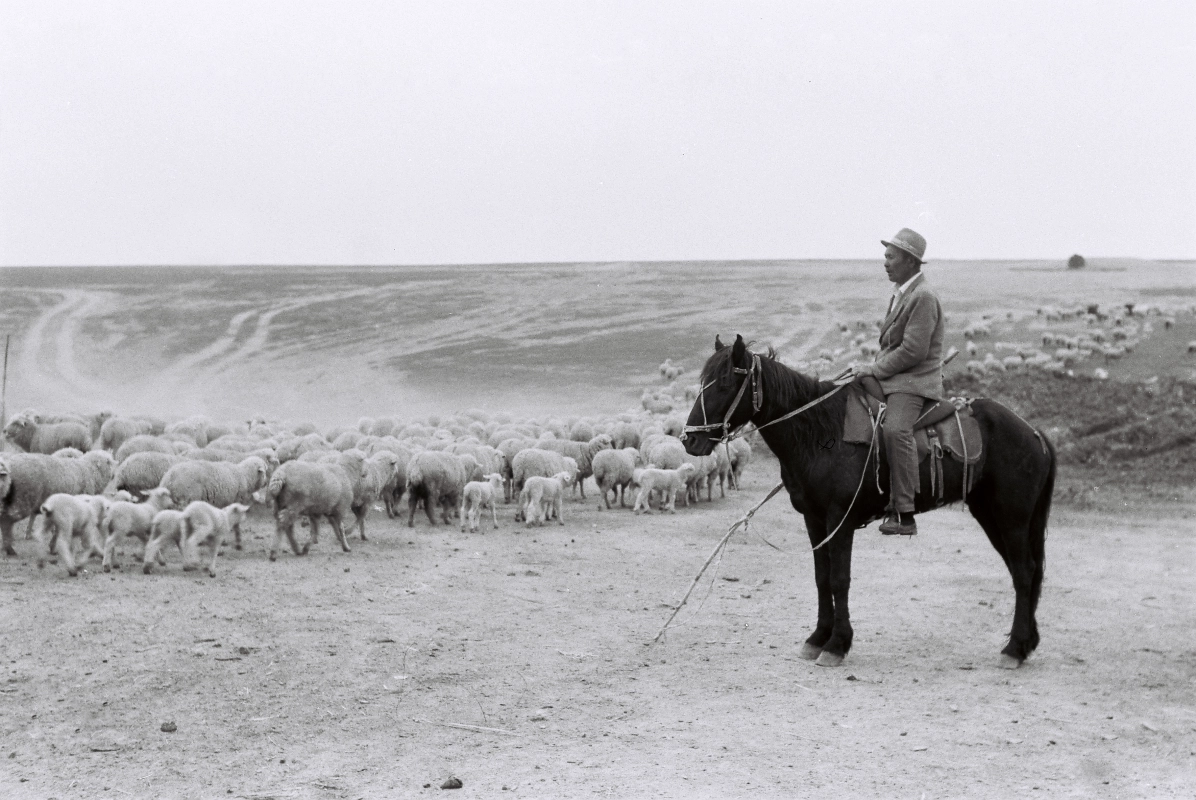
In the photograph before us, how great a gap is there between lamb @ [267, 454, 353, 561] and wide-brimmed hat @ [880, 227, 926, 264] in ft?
22.4

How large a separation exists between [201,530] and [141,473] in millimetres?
3319

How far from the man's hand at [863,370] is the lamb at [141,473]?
8.76m

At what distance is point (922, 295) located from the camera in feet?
28.2

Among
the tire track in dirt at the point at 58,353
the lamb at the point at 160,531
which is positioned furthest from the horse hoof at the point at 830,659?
the tire track in dirt at the point at 58,353

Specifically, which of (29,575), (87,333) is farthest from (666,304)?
(29,575)

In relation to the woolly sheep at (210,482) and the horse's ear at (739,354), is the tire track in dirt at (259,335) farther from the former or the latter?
the horse's ear at (739,354)

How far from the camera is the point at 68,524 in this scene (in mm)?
10656

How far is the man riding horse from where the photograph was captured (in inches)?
338

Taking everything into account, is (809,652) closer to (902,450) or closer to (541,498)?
(902,450)

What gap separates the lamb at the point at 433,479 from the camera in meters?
15.1

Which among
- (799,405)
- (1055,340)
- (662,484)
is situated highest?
(799,405)

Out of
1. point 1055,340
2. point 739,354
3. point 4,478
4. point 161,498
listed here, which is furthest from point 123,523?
point 1055,340

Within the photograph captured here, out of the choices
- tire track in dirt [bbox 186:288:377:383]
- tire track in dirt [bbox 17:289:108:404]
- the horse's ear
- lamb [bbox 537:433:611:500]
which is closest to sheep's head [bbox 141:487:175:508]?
the horse's ear

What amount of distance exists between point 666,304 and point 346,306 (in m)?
17.1
